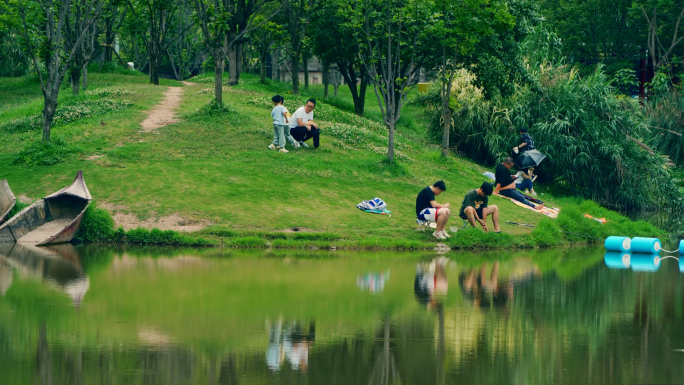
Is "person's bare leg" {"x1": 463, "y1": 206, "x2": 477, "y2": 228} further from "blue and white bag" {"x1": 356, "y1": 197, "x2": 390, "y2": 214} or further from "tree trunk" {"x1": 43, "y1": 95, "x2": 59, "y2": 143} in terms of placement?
"tree trunk" {"x1": 43, "y1": 95, "x2": 59, "y2": 143}

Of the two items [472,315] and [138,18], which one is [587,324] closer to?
[472,315]

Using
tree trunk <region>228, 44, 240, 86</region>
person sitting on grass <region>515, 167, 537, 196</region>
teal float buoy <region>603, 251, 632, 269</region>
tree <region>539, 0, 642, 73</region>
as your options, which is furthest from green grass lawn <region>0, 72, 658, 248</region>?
tree <region>539, 0, 642, 73</region>

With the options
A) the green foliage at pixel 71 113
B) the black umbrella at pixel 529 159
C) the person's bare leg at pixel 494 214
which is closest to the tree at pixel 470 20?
the black umbrella at pixel 529 159

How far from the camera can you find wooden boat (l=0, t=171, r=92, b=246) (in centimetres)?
1869

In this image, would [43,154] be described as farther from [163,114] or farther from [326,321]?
[326,321]

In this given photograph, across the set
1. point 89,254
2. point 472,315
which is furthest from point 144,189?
point 472,315

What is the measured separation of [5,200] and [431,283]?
10.7 meters

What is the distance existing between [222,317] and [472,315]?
359 cm

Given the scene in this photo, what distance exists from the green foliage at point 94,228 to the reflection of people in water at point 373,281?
6.94 metres

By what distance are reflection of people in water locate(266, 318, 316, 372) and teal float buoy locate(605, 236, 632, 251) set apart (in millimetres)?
12537

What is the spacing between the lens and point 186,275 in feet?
47.9

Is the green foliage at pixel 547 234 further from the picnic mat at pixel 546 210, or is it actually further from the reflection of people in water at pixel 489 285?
the reflection of people in water at pixel 489 285

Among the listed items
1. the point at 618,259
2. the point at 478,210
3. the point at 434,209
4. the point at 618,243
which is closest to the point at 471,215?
the point at 478,210

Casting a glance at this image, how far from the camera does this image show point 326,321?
36.8 ft
